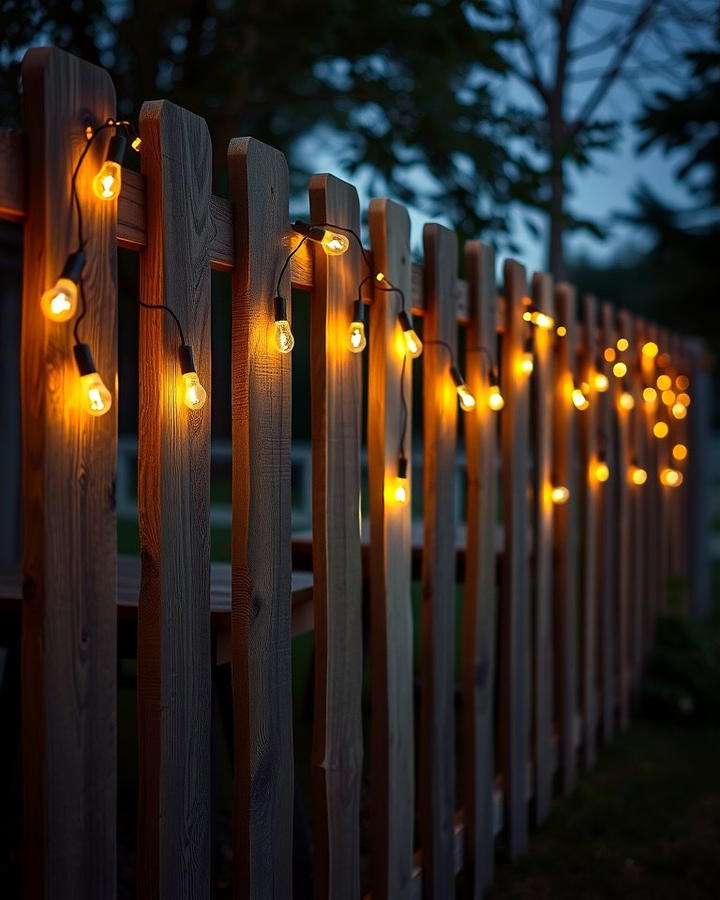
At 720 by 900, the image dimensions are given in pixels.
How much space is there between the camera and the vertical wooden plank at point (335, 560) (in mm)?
Answer: 2193

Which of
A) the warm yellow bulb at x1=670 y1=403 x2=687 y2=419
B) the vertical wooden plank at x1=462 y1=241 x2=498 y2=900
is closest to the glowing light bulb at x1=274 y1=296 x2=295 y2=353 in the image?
the vertical wooden plank at x1=462 y1=241 x2=498 y2=900

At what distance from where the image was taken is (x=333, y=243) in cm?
223

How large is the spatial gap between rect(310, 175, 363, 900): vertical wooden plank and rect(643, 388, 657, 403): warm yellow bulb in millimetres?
3387

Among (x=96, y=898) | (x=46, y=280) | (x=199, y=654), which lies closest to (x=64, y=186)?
(x=46, y=280)

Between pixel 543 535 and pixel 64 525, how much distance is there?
248 cm

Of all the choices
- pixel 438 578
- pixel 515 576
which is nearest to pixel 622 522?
pixel 515 576

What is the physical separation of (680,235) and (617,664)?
1072cm

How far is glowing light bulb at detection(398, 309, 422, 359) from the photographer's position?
251 cm

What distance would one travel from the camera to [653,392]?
548cm

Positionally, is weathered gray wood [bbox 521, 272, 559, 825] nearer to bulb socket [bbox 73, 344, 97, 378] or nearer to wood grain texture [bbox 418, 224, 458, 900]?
wood grain texture [bbox 418, 224, 458, 900]

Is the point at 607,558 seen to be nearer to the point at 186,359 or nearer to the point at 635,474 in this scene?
the point at 635,474

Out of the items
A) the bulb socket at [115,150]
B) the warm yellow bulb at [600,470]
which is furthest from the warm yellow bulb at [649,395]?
the bulb socket at [115,150]

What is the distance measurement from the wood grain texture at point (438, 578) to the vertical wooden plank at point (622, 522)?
2133 millimetres

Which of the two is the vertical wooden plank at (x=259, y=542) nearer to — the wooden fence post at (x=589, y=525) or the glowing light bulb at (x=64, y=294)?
the glowing light bulb at (x=64, y=294)
